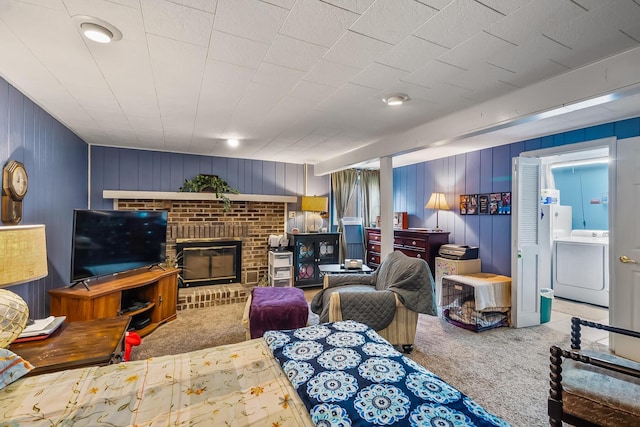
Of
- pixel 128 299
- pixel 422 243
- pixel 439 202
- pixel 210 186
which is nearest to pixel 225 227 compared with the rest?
pixel 210 186

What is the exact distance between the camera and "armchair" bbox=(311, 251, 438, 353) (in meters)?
2.65

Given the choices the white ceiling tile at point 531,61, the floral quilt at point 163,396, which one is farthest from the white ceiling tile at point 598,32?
the floral quilt at point 163,396

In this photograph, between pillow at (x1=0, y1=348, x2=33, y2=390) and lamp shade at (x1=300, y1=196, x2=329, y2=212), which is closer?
pillow at (x1=0, y1=348, x2=33, y2=390)

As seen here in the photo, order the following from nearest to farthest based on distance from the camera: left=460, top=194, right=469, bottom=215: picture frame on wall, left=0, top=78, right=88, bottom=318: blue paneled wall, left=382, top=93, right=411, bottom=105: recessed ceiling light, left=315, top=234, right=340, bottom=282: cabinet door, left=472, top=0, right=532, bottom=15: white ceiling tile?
left=472, top=0, right=532, bottom=15: white ceiling tile, left=0, top=78, right=88, bottom=318: blue paneled wall, left=382, top=93, right=411, bottom=105: recessed ceiling light, left=460, top=194, right=469, bottom=215: picture frame on wall, left=315, top=234, right=340, bottom=282: cabinet door

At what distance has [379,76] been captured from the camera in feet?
6.66

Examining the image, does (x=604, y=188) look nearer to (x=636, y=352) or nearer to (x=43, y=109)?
(x=636, y=352)

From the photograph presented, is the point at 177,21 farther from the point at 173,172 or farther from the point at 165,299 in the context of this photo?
the point at 173,172

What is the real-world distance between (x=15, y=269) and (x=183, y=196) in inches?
123

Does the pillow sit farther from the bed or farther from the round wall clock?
the round wall clock

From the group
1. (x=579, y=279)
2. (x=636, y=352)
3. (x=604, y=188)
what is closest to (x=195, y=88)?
(x=636, y=352)

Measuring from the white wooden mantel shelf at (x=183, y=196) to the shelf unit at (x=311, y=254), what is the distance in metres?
0.67

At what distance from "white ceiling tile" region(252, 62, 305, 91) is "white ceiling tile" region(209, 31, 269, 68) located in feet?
0.25

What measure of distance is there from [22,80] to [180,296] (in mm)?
2853

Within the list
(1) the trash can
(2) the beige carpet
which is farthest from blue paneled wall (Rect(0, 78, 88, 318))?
(1) the trash can
